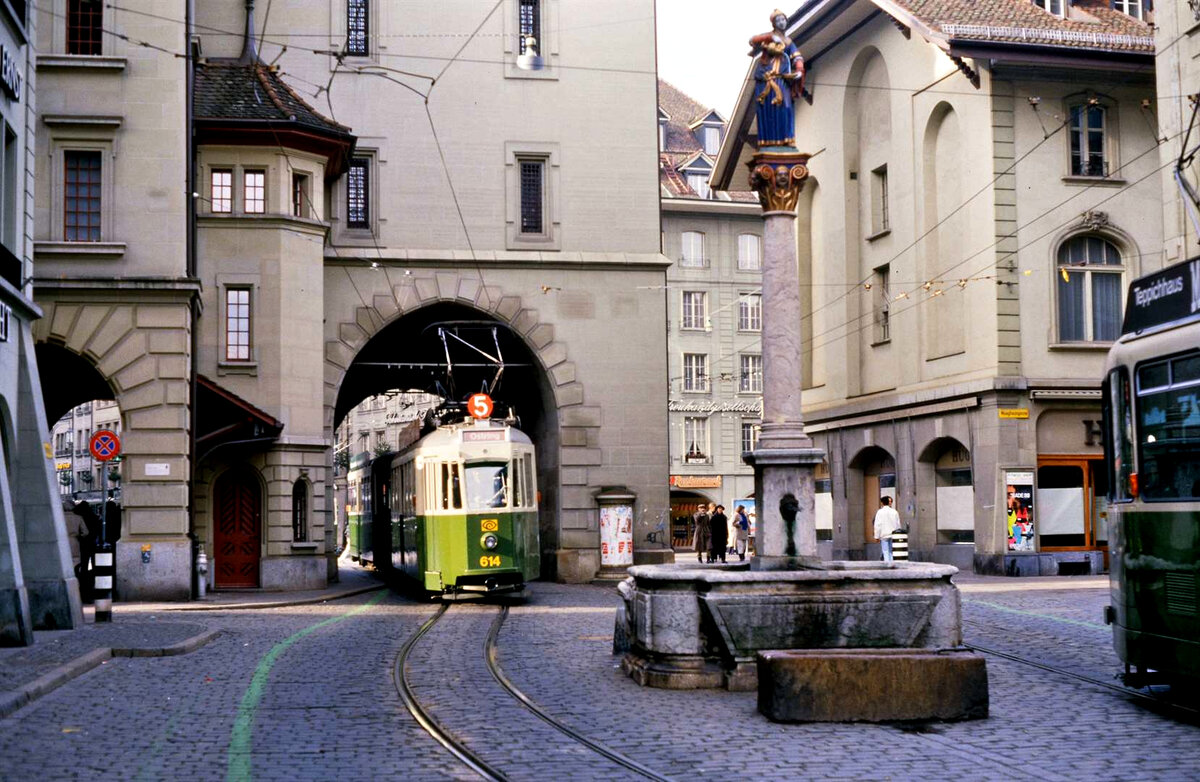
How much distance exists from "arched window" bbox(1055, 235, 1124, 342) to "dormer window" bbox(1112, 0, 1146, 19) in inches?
279

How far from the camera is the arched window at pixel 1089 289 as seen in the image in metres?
36.6

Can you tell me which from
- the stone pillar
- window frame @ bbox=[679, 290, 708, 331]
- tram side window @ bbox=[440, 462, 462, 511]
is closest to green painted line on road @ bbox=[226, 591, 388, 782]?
the stone pillar

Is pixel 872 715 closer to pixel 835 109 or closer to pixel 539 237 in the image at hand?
pixel 539 237

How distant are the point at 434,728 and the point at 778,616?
3535 millimetres

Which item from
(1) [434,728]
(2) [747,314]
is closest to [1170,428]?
(1) [434,728]

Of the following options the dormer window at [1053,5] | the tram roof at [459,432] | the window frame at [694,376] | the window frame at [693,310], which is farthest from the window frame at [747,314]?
the tram roof at [459,432]

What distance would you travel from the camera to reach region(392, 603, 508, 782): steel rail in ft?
32.6

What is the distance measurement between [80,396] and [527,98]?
12.6 meters

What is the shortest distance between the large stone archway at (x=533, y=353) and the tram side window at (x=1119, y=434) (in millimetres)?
24153

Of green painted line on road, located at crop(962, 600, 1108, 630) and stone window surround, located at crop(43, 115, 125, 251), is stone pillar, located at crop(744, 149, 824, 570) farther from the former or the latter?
stone window surround, located at crop(43, 115, 125, 251)

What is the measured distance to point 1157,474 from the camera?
12578mm

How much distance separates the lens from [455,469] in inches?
1083

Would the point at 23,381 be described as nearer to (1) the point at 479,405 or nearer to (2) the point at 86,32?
(2) the point at 86,32

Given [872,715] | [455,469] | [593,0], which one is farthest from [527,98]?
[872,715]
